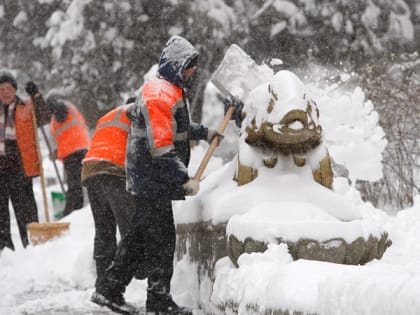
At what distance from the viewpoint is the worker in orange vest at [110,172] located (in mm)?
4836

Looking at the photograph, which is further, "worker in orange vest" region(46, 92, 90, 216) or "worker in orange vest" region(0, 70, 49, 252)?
"worker in orange vest" region(46, 92, 90, 216)

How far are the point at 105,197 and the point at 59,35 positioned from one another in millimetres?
7009

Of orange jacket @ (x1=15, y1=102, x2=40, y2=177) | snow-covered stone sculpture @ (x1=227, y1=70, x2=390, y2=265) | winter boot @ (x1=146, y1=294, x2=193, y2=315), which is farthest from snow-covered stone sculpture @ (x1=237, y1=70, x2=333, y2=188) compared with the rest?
orange jacket @ (x1=15, y1=102, x2=40, y2=177)

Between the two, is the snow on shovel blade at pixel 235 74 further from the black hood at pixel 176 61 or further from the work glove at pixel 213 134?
the black hood at pixel 176 61

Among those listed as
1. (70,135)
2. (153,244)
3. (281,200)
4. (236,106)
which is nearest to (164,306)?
(153,244)

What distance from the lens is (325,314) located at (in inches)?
95.6

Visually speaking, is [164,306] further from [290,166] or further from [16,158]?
[16,158]

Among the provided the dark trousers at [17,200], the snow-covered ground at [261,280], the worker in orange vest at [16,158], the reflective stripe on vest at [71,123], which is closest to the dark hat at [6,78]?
the worker in orange vest at [16,158]

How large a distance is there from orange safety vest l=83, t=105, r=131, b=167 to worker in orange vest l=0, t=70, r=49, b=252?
8.17 feet

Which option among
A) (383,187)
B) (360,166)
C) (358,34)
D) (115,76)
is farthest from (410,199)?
(115,76)

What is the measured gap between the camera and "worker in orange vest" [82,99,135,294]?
4836 millimetres

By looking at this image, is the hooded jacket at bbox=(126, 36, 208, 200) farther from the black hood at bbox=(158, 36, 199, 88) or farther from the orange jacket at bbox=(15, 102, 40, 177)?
the orange jacket at bbox=(15, 102, 40, 177)

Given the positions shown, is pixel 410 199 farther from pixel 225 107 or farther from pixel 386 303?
pixel 386 303

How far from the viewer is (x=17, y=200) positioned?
730 cm
